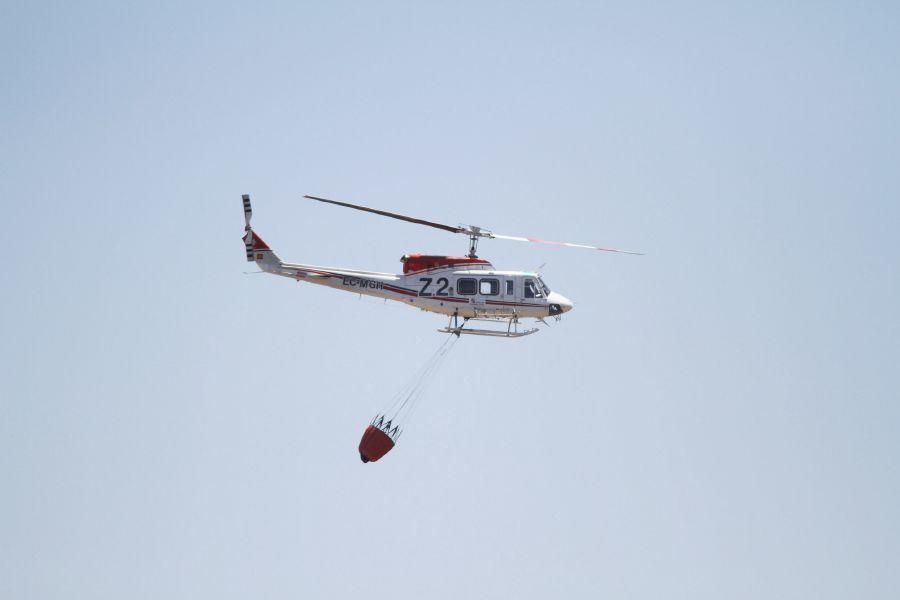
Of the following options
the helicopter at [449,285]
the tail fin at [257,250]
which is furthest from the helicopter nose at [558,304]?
the tail fin at [257,250]

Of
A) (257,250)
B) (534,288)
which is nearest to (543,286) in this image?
(534,288)

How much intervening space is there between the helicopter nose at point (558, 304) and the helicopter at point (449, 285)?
36 mm

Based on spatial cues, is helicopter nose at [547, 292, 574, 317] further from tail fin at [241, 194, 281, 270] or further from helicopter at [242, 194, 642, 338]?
tail fin at [241, 194, 281, 270]

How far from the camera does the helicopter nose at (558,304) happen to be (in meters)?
44.5

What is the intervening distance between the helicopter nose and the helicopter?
0.04m

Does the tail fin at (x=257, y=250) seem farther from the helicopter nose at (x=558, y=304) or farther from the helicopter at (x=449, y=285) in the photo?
the helicopter nose at (x=558, y=304)

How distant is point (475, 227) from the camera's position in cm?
4488

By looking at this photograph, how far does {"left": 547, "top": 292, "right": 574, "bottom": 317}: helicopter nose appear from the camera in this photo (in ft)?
146

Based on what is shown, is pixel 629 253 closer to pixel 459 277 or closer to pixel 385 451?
pixel 459 277

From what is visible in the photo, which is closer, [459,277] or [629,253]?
[629,253]

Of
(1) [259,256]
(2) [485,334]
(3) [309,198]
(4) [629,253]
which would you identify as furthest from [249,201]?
(4) [629,253]

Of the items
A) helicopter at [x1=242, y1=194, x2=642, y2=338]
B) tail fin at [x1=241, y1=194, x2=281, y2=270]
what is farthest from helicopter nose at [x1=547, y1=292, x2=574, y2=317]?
tail fin at [x1=241, y1=194, x2=281, y2=270]

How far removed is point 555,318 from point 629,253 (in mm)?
4861

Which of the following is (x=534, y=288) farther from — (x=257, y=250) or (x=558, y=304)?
(x=257, y=250)
